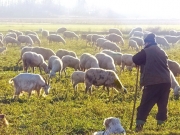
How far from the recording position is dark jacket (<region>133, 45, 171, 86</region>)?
8.59m

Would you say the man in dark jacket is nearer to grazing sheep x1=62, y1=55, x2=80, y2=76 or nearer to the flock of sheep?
the flock of sheep

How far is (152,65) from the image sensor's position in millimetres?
8586

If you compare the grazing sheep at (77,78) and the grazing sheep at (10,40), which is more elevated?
the grazing sheep at (10,40)

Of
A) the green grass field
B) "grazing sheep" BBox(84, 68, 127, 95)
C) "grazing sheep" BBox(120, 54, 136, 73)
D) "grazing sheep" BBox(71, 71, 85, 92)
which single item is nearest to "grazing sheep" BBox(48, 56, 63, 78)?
the green grass field

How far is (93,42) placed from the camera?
110 ft

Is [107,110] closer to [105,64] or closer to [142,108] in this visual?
[142,108]

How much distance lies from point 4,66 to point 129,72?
6.66m

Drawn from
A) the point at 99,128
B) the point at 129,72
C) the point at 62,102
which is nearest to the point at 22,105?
the point at 62,102

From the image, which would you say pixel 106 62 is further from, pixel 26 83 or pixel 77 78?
pixel 26 83

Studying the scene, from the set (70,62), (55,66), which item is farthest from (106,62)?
(55,66)

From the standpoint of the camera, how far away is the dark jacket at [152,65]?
8.59 meters

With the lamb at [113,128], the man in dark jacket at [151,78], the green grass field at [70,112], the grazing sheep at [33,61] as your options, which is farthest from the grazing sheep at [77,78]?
the lamb at [113,128]

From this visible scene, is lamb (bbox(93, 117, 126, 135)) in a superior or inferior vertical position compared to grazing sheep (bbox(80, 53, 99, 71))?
inferior

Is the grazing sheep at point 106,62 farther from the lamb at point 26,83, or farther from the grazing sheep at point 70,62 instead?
the lamb at point 26,83
